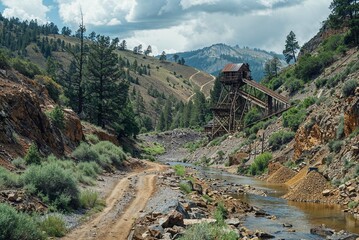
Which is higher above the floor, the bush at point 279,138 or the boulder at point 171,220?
the bush at point 279,138

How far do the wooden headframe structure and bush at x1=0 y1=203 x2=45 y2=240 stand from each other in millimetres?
65296

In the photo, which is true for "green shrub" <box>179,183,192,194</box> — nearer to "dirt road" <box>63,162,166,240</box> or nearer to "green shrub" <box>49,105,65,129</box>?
"dirt road" <box>63,162,166,240</box>

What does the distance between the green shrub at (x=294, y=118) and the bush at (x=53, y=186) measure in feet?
142

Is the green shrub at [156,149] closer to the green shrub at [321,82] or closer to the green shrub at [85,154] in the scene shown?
the green shrub at [321,82]

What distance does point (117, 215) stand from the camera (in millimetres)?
19562

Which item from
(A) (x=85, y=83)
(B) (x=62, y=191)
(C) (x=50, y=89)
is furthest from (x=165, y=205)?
(A) (x=85, y=83)

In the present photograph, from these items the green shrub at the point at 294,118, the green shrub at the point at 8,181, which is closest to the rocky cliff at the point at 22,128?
the green shrub at the point at 8,181

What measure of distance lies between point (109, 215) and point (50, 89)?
34370 millimetres

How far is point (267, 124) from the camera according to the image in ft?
232

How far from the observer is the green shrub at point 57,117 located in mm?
37969

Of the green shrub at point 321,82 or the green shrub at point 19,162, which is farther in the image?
the green shrub at point 321,82

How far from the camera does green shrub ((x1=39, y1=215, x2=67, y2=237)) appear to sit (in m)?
14.9

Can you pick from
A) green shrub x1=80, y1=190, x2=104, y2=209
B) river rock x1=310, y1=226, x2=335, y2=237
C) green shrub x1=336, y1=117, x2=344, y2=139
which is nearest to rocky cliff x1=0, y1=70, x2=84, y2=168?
green shrub x1=80, y1=190, x2=104, y2=209

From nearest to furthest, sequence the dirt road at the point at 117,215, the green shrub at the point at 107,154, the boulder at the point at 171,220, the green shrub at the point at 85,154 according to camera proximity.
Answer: the dirt road at the point at 117,215
the boulder at the point at 171,220
the green shrub at the point at 85,154
the green shrub at the point at 107,154
